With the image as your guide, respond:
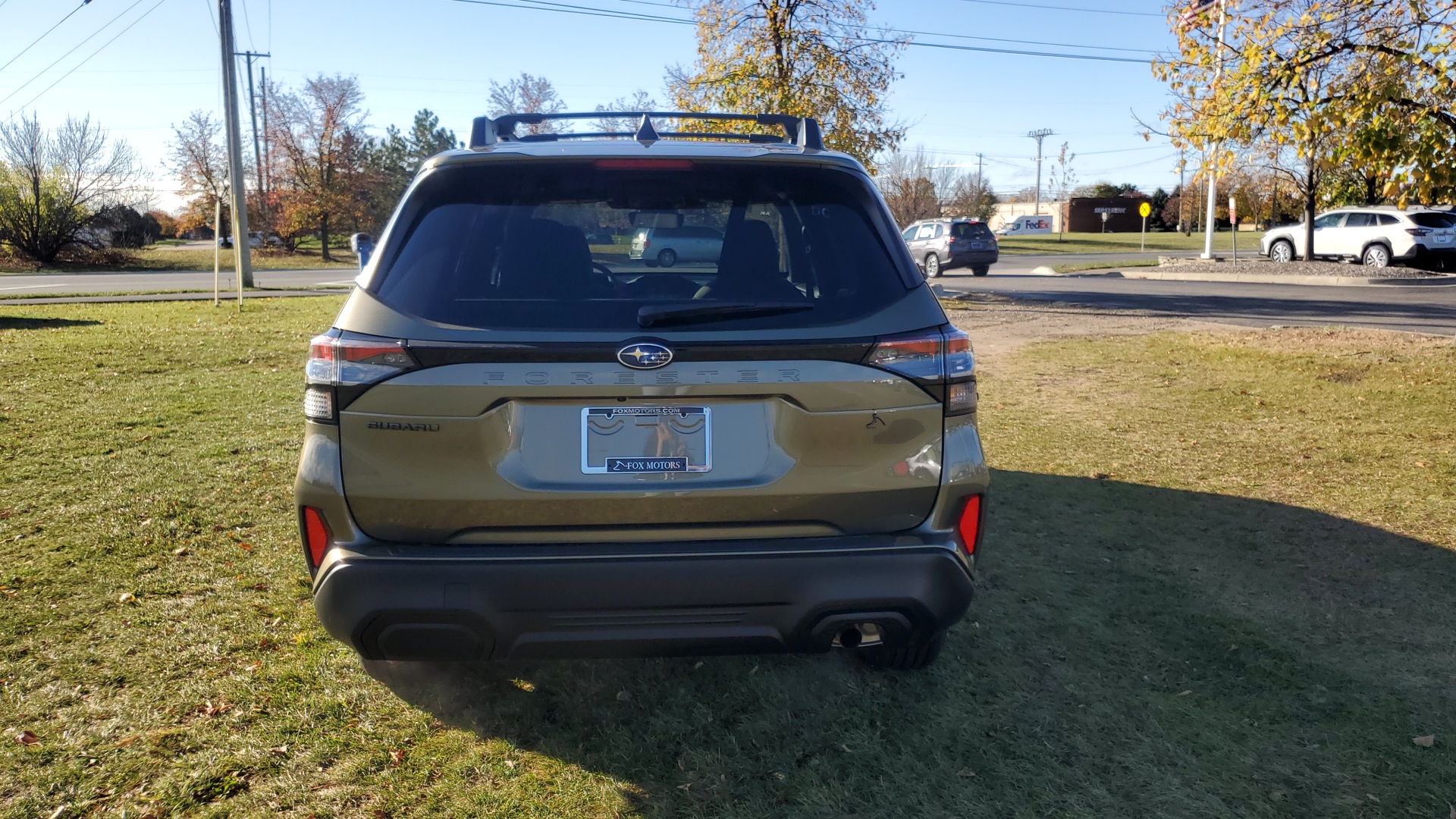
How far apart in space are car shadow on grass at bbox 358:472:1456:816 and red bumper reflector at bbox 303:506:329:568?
0.88 meters

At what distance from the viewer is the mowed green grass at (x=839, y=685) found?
298 cm

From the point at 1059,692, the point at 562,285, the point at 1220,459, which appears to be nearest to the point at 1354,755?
the point at 1059,692

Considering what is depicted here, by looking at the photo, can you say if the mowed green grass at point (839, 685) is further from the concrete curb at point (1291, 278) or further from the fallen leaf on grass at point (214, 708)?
the concrete curb at point (1291, 278)

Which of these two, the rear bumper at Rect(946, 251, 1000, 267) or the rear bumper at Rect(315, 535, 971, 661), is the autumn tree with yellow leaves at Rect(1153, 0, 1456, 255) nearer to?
the rear bumper at Rect(315, 535, 971, 661)

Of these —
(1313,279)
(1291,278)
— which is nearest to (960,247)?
(1291,278)

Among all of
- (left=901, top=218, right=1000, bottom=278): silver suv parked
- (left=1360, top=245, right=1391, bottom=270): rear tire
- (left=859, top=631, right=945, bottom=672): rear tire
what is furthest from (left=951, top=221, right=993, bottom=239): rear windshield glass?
(left=859, top=631, right=945, bottom=672): rear tire

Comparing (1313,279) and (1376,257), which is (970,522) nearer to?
(1313,279)

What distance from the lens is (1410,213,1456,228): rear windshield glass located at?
2883 cm

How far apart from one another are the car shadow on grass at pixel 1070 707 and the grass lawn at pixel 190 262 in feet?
126

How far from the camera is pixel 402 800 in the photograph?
292cm

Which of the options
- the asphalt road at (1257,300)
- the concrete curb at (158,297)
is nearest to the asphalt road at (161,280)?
the concrete curb at (158,297)

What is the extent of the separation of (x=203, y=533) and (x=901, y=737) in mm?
3842

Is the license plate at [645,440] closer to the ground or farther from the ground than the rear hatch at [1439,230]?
closer to the ground

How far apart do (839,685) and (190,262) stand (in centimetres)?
4308
